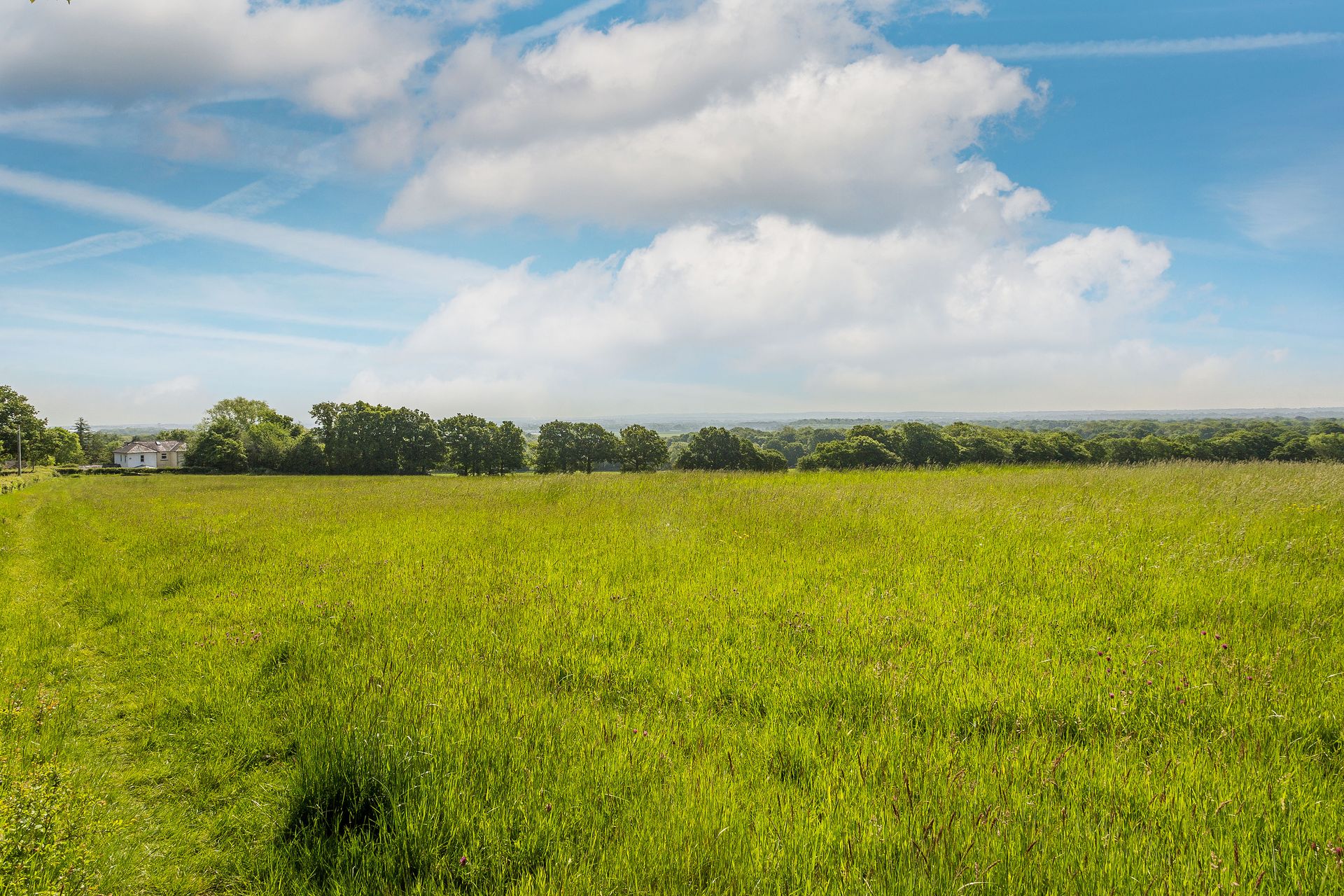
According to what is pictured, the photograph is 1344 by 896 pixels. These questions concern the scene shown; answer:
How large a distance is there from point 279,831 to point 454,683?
1.47 metres

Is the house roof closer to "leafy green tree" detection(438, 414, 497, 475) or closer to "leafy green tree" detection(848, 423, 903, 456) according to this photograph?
"leafy green tree" detection(438, 414, 497, 475)

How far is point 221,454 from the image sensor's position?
7575 centimetres

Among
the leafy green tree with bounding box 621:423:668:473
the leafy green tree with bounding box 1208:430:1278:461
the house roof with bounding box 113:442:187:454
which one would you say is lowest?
the leafy green tree with bounding box 1208:430:1278:461

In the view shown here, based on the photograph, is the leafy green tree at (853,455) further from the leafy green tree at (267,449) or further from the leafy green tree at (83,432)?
the leafy green tree at (83,432)

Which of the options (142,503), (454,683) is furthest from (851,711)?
(142,503)

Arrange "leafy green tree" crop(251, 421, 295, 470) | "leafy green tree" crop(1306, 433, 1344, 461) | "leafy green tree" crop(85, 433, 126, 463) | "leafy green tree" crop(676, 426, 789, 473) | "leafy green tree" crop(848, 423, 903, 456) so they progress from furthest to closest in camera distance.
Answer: "leafy green tree" crop(85, 433, 126, 463)
"leafy green tree" crop(251, 421, 295, 470)
"leafy green tree" crop(848, 423, 903, 456)
"leafy green tree" crop(676, 426, 789, 473)
"leafy green tree" crop(1306, 433, 1344, 461)

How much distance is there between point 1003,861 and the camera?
2.59 metres

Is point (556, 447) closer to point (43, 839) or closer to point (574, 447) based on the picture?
point (574, 447)

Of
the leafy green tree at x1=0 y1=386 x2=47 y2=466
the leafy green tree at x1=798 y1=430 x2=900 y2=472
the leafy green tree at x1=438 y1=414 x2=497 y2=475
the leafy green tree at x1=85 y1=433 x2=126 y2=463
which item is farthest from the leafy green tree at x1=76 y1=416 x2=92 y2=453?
the leafy green tree at x1=798 y1=430 x2=900 y2=472

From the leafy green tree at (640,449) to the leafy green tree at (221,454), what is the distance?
52.3 meters

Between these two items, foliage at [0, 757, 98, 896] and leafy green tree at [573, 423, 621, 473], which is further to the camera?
leafy green tree at [573, 423, 621, 473]

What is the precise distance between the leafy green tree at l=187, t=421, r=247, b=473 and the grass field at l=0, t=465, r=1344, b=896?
82.4 metres

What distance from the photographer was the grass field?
2758 mm

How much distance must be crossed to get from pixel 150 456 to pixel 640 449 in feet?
370
